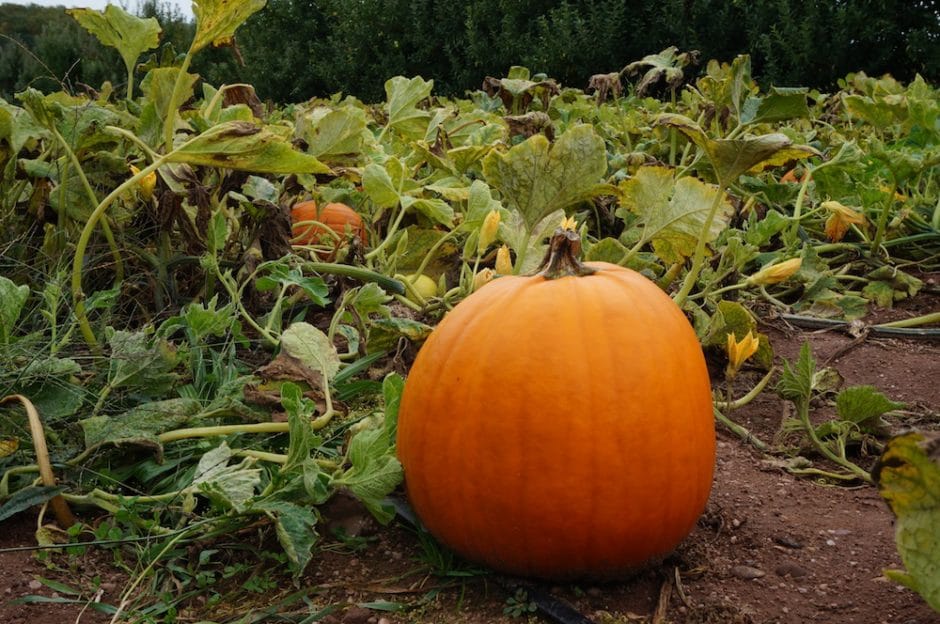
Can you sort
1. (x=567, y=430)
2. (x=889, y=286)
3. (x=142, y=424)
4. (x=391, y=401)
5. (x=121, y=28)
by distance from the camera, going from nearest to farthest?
(x=567, y=430) < (x=391, y=401) < (x=142, y=424) < (x=121, y=28) < (x=889, y=286)

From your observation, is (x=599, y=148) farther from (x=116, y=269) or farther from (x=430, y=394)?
(x=116, y=269)

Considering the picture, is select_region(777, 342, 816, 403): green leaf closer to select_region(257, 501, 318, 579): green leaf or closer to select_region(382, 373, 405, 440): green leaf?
select_region(382, 373, 405, 440): green leaf

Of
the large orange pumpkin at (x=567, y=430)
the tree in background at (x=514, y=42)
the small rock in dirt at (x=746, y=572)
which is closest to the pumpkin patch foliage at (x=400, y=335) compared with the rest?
the large orange pumpkin at (x=567, y=430)

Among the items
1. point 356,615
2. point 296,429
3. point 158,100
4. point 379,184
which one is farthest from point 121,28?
point 356,615

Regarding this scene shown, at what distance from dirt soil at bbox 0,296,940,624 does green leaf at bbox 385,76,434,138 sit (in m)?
1.54

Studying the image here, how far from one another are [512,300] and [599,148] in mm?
445

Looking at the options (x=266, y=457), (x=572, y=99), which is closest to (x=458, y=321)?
(x=266, y=457)

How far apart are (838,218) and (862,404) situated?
1.08 metres

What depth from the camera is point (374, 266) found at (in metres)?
2.57

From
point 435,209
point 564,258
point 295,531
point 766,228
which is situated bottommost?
point 295,531

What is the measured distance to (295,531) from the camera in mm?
1431

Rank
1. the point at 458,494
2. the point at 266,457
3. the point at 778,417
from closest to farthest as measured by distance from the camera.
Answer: the point at 458,494, the point at 266,457, the point at 778,417

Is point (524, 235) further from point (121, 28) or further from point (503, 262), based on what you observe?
point (121, 28)

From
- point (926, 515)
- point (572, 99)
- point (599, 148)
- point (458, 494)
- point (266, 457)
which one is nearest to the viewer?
point (926, 515)
